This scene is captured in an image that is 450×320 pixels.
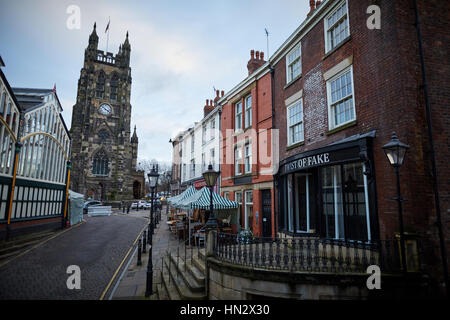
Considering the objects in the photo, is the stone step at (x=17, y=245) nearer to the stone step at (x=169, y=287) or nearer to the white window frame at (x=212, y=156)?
the stone step at (x=169, y=287)

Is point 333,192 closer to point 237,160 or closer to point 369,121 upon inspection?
point 369,121

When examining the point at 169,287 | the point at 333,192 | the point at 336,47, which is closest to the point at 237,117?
the point at 336,47

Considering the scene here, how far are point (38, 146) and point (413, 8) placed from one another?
21.6 m

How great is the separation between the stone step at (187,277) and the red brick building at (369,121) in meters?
4.53

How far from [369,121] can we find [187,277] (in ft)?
24.0

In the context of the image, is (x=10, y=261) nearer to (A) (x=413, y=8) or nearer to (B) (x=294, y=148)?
(B) (x=294, y=148)

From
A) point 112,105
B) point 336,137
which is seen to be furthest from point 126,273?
point 112,105

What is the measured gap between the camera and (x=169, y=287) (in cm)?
764

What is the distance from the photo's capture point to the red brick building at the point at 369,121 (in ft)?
20.2

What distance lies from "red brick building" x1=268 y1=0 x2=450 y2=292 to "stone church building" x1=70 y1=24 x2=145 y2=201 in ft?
144

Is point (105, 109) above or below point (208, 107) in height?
above

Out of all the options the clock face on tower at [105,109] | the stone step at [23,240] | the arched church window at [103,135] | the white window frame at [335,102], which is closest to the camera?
the white window frame at [335,102]

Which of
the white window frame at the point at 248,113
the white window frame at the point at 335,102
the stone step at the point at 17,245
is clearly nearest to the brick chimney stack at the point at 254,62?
the white window frame at the point at 248,113

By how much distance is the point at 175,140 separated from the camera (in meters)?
35.2
